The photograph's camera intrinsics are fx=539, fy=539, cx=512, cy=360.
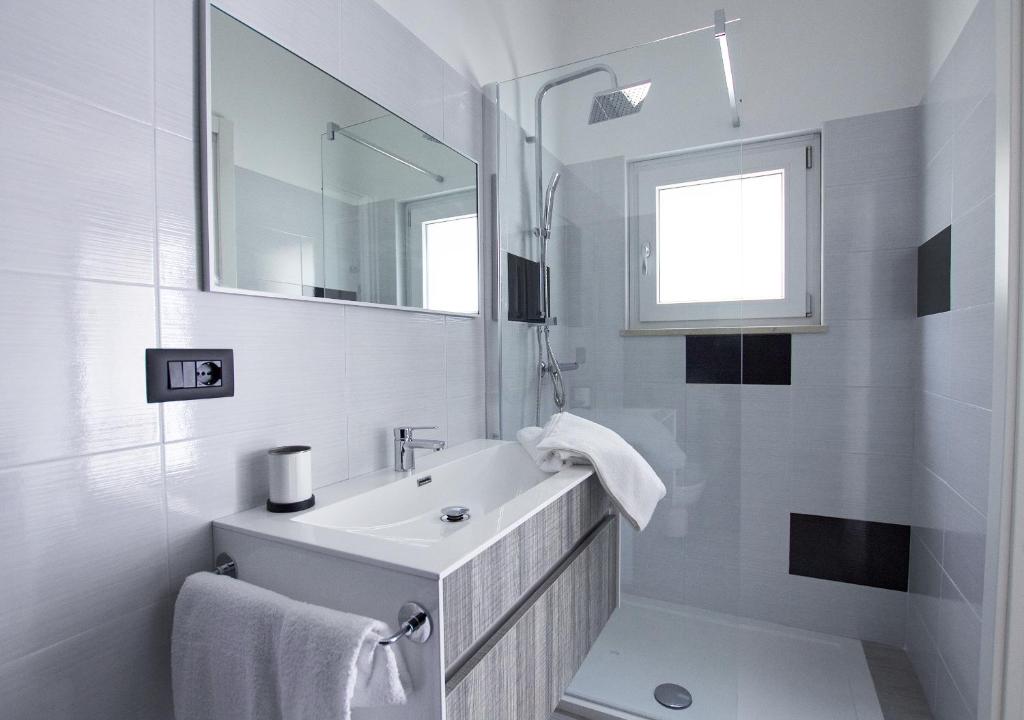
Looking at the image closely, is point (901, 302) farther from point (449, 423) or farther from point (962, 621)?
point (449, 423)

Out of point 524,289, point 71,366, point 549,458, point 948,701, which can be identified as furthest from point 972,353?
point 71,366

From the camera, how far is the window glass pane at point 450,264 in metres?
1.50

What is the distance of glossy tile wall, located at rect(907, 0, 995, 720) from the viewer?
1271 millimetres

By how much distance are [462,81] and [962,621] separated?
80.5 inches

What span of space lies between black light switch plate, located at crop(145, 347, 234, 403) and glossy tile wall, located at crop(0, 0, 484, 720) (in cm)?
2

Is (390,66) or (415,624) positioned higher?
(390,66)

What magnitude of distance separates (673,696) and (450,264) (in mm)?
1410

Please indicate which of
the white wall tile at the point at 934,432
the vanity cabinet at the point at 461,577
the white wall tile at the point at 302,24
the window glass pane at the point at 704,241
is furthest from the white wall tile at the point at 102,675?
the white wall tile at the point at 934,432

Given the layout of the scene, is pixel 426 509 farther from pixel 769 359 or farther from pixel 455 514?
pixel 769 359

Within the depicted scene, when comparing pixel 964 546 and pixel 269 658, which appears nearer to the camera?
pixel 269 658

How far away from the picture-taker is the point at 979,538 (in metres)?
1.28

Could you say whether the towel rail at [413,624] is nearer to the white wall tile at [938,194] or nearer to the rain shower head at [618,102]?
the rain shower head at [618,102]

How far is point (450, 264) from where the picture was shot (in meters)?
1.58

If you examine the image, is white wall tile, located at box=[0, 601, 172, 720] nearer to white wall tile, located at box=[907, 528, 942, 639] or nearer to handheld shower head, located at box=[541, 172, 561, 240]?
handheld shower head, located at box=[541, 172, 561, 240]
